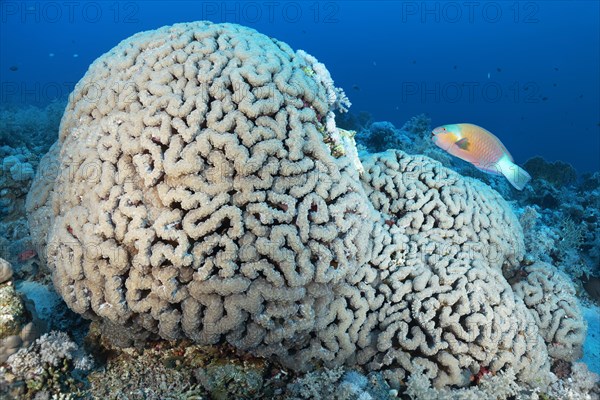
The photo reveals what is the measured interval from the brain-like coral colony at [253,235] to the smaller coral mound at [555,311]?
0.02 meters

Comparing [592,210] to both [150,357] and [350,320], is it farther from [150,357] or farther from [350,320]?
[150,357]

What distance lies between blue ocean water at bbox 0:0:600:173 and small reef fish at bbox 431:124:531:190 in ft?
239

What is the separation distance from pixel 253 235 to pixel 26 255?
3162mm

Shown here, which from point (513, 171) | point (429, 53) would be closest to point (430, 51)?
point (429, 53)

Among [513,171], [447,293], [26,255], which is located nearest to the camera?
[447,293]

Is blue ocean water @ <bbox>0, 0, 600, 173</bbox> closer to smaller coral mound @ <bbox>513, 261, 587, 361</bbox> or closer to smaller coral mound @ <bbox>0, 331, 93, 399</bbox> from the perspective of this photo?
smaller coral mound @ <bbox>513, 261, 587, 361</bbox>

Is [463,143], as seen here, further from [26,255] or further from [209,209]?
[26,255]

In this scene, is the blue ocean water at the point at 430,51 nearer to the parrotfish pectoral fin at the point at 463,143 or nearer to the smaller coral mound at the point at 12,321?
the parrotfish pectoral fin at the point at 463,143

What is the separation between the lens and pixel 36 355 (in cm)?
332

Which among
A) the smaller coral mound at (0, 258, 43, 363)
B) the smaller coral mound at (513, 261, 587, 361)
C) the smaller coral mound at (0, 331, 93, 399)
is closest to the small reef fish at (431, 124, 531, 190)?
the smaller coral mound at (513, 261, 587, 361)

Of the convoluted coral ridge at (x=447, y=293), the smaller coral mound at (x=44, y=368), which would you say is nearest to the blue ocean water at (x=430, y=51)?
the convoluted coral ridge at (x=447, y=293)

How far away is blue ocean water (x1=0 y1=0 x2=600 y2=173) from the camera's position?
85062 millimetres

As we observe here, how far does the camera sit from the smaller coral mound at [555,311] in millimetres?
4535

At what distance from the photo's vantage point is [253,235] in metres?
3.54
